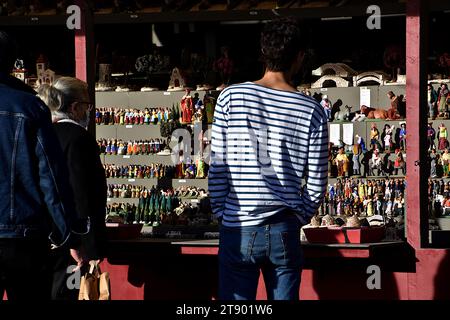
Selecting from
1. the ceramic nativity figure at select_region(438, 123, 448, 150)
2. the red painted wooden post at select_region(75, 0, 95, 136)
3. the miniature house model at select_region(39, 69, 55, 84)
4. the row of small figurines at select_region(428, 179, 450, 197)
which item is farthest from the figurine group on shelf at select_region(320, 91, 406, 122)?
the miniature house model at select_region(39, 69, 55, 84)

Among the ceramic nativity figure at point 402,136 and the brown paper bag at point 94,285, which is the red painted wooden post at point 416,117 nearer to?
the ceramic nativity figure at point 402,136

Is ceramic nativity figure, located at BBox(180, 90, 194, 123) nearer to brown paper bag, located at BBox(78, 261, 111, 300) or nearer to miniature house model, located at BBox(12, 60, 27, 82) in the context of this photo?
miniature house model, located at BBox(12, 60, 27, 82)

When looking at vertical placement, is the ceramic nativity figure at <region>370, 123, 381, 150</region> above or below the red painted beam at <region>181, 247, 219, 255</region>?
above

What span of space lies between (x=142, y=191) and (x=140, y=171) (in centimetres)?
19

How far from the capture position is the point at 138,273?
26.4 feet

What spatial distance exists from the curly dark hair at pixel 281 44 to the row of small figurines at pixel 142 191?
447cm

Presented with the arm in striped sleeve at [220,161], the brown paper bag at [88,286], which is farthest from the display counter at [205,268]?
the arm in striped sleeve at [220,161]

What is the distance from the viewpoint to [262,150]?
5.20 meters

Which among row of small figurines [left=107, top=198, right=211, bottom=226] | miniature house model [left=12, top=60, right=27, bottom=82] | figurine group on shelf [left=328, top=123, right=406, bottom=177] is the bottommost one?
row of small figurines [left=107, top=198, right=211, bottom=226]

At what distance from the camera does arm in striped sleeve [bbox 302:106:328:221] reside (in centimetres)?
528

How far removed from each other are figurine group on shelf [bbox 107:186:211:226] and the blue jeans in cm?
416
